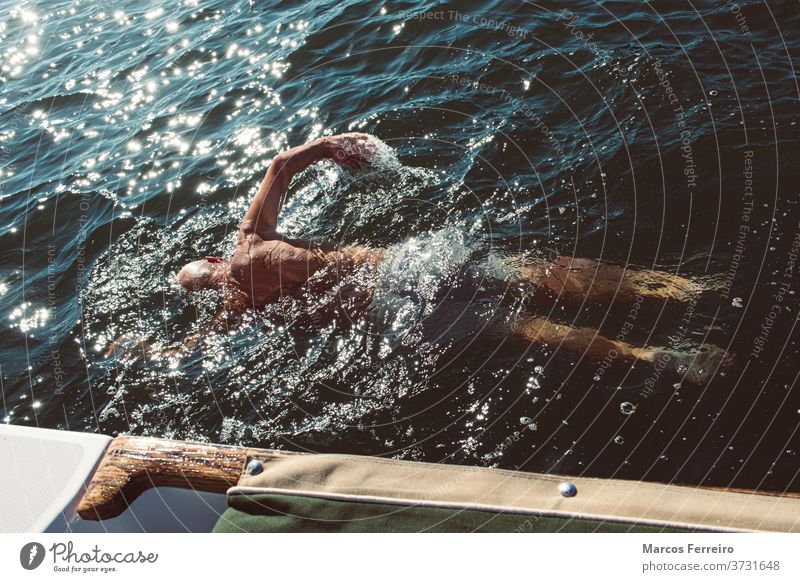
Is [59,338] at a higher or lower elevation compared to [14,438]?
lower

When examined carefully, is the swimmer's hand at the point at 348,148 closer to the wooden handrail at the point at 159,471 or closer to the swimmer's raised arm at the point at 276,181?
the swimmer's raised arm at the point at 276,181

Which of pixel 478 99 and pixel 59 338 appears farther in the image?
pixel 478 99

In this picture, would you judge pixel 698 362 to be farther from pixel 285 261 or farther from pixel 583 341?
pixel 285 261

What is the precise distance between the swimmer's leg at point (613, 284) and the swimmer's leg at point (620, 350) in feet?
0.74

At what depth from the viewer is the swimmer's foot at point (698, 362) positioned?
3.60 meters

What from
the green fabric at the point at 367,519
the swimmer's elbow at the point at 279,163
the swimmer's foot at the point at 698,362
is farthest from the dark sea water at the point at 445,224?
the green fabric at the point at 367,519

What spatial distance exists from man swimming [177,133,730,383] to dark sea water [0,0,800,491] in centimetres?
11

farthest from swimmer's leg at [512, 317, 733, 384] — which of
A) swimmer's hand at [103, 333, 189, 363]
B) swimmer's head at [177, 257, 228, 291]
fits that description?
swimmer's hand at [103, 333, 189, 363]

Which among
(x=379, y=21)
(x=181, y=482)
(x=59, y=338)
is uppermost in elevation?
(x=379, y=21)

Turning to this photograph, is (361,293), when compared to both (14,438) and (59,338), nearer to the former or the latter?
(14,438)

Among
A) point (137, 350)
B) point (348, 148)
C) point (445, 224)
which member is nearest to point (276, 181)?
point (348, 148)

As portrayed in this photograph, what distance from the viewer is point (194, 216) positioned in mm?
6160

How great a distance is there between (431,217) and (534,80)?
1.95 metres

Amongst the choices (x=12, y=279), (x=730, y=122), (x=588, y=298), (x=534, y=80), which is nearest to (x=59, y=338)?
(x=12, y=279)
